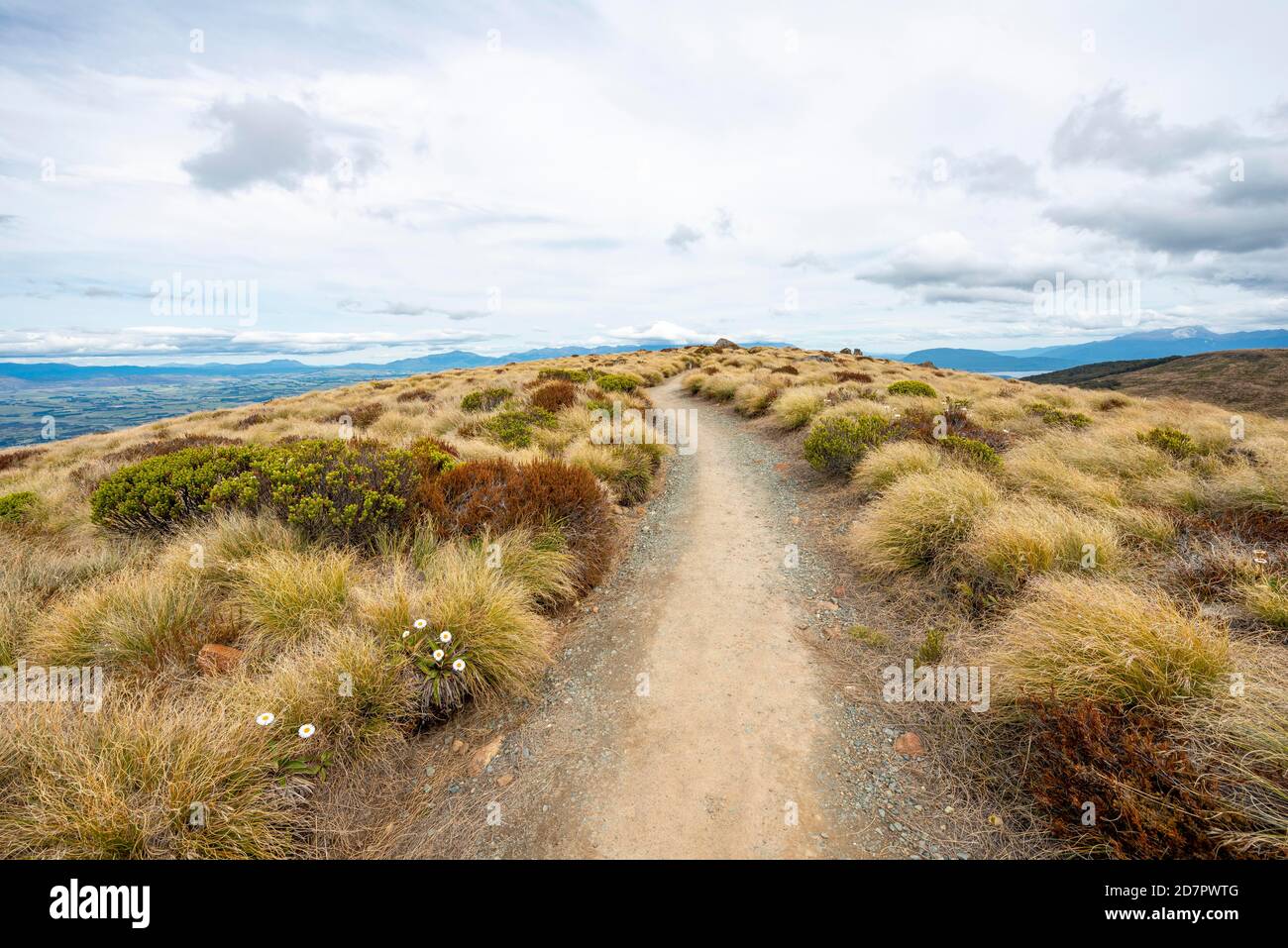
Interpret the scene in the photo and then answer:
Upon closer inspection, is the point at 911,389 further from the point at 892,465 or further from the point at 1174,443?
the point at 892,465

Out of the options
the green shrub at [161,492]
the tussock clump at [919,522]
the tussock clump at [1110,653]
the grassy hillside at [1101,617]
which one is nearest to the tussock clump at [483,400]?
the green shrub at [161,492]

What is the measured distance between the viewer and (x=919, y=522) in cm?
646

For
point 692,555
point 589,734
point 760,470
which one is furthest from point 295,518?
point 760,470

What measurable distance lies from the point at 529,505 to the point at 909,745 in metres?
5.04

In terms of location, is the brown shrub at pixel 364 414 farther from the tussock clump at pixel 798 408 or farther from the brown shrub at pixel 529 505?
the tussock clump at pixel 798 408

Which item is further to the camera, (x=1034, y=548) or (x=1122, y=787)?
(x=1034, y=548)

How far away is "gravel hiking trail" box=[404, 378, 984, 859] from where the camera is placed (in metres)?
3.30

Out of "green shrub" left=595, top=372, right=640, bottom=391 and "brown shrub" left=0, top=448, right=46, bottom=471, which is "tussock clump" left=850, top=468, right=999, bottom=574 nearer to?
"green shrub" left=595, top=372, right=640, bottom=391

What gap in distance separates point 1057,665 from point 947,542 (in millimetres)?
2575

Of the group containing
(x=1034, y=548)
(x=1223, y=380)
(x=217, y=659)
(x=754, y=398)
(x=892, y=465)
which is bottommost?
(x=217, y=659)

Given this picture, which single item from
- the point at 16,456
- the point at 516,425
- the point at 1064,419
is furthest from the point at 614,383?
the point at 16,456

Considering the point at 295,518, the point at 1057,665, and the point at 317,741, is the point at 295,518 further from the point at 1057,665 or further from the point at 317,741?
the point at 1057,665

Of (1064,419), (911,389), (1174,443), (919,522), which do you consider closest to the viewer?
(919,522)

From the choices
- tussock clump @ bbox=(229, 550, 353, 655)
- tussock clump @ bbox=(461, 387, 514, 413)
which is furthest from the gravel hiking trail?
tussock clump @ bbox=(461, 387, 514, 413)
